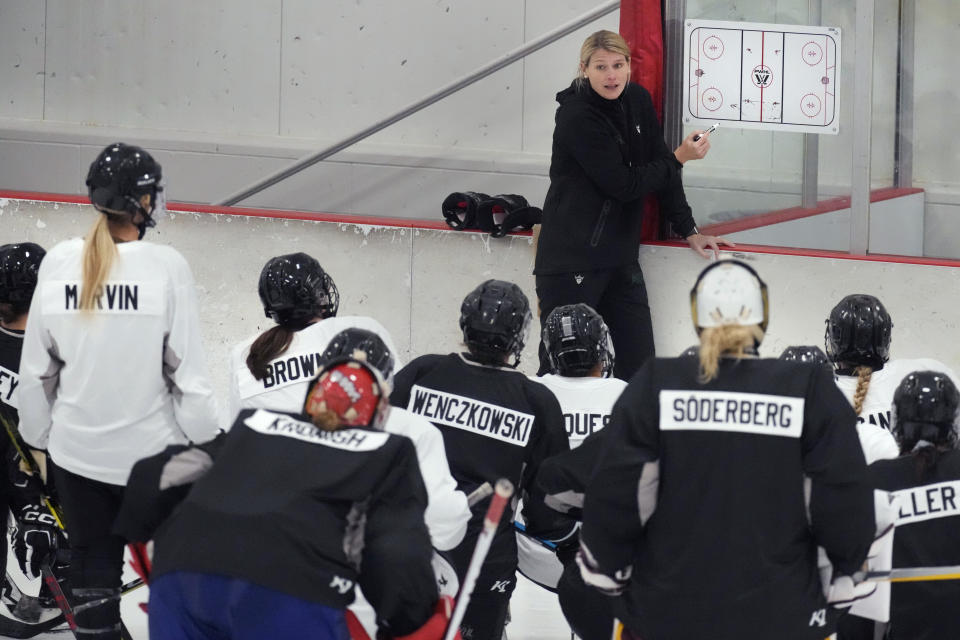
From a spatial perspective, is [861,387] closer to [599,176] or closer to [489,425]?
[489,425]

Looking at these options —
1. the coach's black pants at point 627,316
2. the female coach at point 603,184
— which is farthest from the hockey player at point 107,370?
the coach's black pants at point 627,316

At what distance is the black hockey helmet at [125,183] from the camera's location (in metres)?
3.35

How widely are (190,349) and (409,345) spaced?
3.04 meters

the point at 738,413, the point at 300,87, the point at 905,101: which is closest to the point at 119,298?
the point at 738,413

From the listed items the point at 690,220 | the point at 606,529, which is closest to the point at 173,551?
the point at 606,529

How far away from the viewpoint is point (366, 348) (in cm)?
317

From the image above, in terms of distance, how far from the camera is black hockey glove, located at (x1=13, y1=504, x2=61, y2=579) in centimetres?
407

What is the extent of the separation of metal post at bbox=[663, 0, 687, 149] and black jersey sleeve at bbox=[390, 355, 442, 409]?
2701 mm

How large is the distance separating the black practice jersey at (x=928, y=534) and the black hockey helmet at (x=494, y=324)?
3.27ft

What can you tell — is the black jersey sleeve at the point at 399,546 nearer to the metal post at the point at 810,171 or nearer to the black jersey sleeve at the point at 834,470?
the black jersey sleeve at the point at 834,470

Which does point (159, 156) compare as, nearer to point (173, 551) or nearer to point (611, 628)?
point (611, 628)

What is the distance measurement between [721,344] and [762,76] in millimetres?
3475

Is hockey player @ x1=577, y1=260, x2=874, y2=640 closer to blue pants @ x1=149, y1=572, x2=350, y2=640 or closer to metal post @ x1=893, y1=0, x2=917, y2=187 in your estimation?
blue pants @ x1=149, y1=572, x2=350, y2=640

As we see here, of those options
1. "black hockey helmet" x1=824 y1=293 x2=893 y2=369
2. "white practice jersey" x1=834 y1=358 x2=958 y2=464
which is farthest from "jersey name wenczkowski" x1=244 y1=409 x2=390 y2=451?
"black hockey helmet" x1=824 y1=293 x2=893 y2=369
